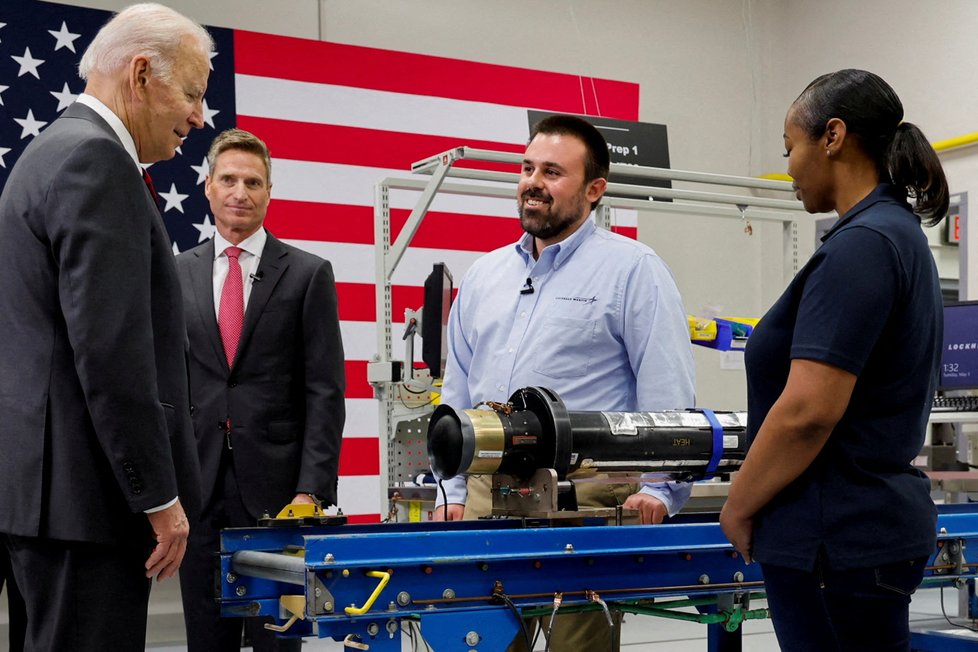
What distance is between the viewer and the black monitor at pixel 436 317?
367cm

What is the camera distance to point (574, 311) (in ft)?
7.52

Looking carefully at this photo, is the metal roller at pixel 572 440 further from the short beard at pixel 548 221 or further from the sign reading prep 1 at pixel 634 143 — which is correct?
the sign reading prep 1 at pixel 634 143

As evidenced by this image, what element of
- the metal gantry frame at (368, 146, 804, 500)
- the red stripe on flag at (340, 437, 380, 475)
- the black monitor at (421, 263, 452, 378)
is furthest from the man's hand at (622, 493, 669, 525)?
the red stripe on flag at (340, 437, 380, 475)

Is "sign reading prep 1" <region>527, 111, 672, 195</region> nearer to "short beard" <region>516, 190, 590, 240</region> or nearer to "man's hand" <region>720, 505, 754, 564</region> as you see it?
"short beard" <region>516, 190, 590, 240</region>

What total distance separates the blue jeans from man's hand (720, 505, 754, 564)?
10 centimetres

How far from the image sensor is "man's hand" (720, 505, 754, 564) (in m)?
1.62

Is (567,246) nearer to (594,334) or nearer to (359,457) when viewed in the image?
(594,334)

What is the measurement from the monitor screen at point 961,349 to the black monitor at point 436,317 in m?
2.36

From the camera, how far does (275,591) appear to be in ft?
5.87

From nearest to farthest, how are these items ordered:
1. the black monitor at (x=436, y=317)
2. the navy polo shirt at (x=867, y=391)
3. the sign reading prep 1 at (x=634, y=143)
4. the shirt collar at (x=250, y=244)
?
the navy polo shirt at (x=867, y=391)
the shirt collar at (x=250, y=244)
the black monitor at (x=436, y=317)
the sign reading prep 1 at (x=634, y=143)

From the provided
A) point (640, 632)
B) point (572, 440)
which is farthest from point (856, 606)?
point (640, 632)

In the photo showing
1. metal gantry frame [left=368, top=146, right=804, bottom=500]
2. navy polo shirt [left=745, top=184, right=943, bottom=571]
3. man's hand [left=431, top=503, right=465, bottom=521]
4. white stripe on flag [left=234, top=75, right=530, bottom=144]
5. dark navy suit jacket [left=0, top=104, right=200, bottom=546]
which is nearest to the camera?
navy polo shirt [left=745, top=184, right=943, bottom=571]

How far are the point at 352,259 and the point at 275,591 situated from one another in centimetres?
380

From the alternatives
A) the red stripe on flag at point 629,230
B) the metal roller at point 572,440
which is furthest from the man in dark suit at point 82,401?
the red stripe on flag at point 629,230
